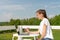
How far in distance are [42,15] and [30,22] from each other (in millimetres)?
11517

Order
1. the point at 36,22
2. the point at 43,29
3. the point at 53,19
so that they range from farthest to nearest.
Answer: the point at 53,19, the point at 36,22, the point at 43,29

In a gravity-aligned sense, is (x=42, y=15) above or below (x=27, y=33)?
above

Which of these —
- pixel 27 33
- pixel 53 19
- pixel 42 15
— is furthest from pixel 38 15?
pixel 53 19

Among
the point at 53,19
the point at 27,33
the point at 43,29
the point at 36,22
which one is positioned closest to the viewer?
the point at 43,29

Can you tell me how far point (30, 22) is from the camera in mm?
16812

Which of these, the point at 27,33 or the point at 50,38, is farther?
the point at 27,33

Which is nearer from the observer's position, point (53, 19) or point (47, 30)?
point (47, 30)

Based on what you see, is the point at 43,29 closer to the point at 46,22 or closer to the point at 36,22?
the point at 46,22

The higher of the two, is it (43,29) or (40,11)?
(40,11)

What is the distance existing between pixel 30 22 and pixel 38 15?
11543 mm

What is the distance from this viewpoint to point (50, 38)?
5352 mm

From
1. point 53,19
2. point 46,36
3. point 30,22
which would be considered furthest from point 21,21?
point 46,36

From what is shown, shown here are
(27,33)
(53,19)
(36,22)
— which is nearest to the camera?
(27,33)

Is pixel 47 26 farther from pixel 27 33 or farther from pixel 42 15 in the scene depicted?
pixel 27 33
